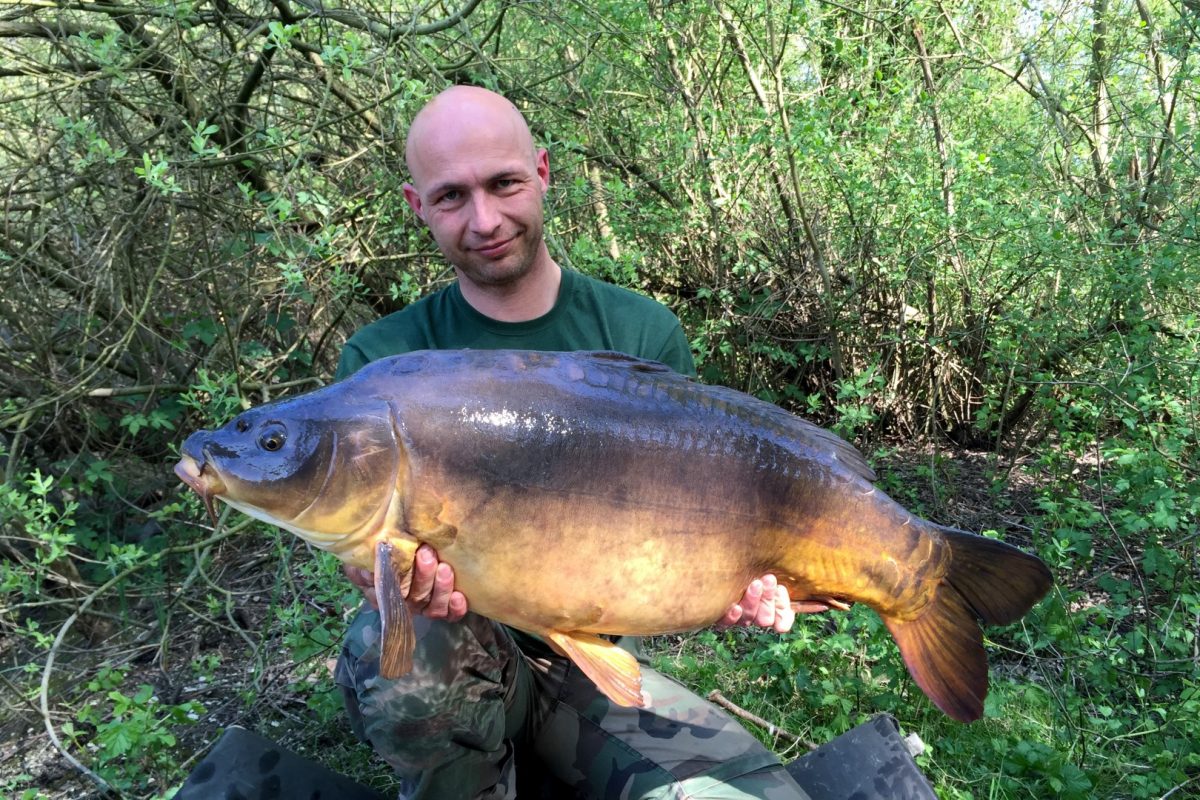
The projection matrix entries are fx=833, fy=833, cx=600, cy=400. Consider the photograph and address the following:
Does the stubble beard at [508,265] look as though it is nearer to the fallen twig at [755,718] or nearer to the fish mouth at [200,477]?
the fish mouth at [200,477]

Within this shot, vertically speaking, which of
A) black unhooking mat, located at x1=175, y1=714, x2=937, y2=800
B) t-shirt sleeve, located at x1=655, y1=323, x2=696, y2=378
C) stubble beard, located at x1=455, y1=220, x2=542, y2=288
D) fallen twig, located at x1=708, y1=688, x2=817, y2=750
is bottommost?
fallen twig, located at x1=708, y1=688, x2=817, y2=750

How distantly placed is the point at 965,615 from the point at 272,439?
1276 mm

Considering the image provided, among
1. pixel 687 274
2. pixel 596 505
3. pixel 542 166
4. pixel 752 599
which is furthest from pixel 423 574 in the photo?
pixel 687 274

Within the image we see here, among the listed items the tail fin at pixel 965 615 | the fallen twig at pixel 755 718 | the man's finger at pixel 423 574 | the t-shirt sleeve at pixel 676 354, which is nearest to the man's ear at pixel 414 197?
the t-shirt sleeve at pixel 676 354

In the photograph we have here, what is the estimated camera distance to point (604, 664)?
1417 millimetres

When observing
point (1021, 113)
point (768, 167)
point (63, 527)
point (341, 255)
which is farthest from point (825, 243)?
point (63, 527)

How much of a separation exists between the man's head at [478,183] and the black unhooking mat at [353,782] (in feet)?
3.78

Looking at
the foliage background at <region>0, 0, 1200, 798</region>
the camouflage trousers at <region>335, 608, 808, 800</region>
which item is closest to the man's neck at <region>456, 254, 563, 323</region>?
the camouflage trousers at <region>335, 608, 808, 800</region>

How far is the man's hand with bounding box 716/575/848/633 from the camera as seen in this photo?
5.08 ft

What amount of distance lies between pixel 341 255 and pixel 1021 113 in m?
3.46

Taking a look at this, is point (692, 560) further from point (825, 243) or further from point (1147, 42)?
point (1147, 42)

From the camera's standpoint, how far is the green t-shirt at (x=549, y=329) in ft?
6.38

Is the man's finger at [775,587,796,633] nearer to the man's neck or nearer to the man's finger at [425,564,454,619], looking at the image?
the man's finger at [425,564,454,619]

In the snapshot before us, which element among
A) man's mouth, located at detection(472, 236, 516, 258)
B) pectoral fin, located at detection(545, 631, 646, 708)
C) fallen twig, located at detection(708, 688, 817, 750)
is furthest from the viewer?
fallen twig, located at detection(708, 688, 817, 750)
